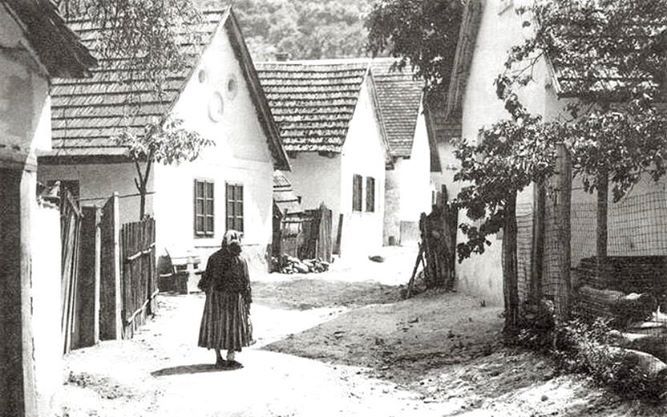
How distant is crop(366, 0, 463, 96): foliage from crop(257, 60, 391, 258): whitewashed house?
495 centimetres

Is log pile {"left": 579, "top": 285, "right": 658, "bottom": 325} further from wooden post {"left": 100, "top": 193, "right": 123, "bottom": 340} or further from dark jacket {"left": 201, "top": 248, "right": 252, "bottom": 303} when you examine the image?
wooden post {"left": 100, "top": 193, "right": 123, "bottom": 340}

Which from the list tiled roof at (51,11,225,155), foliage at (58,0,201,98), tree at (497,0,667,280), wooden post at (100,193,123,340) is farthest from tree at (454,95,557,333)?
tiled roof at (51,11,225,155)

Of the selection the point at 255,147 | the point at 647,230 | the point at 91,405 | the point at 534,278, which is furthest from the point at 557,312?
the point at 255,147

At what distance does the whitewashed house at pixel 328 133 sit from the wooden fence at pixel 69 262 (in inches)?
625

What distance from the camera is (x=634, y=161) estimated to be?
348 inches

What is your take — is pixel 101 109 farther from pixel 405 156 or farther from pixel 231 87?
pixel 405 156

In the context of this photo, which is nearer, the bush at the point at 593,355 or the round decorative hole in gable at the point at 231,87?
the bush at the point at 593,355

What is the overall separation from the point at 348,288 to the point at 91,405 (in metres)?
12.0

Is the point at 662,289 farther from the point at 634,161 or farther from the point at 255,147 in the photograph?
the point at 255,147

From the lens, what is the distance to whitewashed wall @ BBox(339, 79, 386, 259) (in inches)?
1077

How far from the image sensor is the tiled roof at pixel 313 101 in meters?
26.1

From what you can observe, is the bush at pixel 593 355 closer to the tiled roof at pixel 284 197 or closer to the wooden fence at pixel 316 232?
the wooden fence at pixel 316 232

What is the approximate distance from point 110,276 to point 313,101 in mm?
16896

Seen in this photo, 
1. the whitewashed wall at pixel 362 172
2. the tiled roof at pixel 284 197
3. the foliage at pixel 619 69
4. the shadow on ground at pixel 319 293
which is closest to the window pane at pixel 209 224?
the shadow on ground at pixel 319 293
